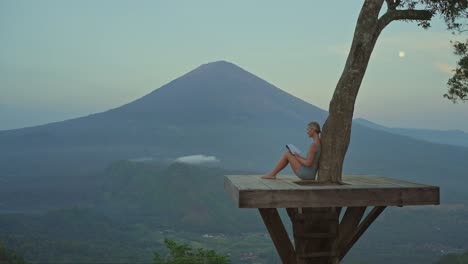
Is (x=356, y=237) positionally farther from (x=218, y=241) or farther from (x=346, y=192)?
(x=218, y=241)

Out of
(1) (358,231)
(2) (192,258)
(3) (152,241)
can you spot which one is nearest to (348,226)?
(1) (358,231)

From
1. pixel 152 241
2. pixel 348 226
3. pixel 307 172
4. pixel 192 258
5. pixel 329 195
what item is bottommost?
pixel 152 241

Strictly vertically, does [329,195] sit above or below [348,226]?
above

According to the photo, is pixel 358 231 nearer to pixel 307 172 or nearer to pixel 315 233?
pixel 315 233

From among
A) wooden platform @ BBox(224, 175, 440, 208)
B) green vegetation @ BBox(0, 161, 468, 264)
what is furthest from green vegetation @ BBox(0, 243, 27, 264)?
wooden platform @ BBox(224, 175, 440, 208)

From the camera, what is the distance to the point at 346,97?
754 cm

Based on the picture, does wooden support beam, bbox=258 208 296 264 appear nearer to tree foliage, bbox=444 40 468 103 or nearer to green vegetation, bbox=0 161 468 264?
tree foliage, bbox=444 40 468 103

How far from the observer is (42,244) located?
13175 centimetres

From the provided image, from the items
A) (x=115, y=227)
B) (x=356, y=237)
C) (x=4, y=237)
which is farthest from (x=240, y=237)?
(x=356, y=237)

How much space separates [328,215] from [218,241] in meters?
180

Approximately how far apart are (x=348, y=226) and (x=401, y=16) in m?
3.14

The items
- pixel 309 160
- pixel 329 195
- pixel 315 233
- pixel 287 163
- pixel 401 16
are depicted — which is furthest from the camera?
pixel 401 16

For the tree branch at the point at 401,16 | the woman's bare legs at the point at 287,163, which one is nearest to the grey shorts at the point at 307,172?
the woman's bare legs at the point at 287,163

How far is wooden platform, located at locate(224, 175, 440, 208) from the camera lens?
21.1ft
